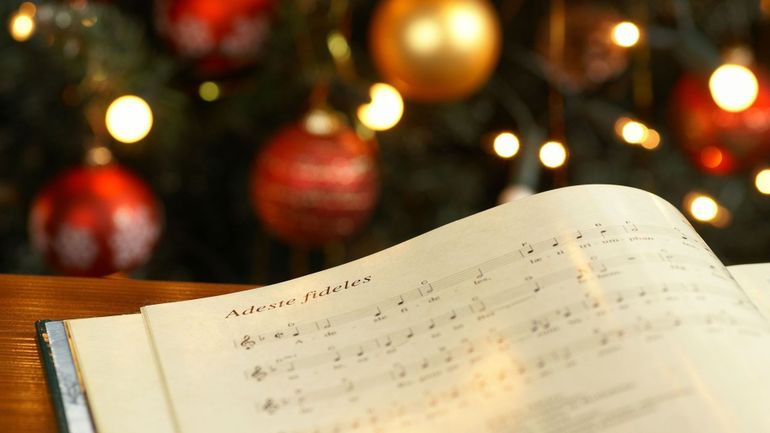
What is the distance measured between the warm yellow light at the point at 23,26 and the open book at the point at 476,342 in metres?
0.65

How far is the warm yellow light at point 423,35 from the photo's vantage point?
97 cm

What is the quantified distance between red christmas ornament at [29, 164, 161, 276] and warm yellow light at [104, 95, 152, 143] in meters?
0.04

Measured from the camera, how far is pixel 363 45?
133cm

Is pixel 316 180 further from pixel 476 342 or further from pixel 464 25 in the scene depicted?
pixel 476 342

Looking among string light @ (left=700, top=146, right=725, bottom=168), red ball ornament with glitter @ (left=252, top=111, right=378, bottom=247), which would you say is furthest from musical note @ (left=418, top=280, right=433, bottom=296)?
string light @ (left=700, top=146, right=725, bottom=168)

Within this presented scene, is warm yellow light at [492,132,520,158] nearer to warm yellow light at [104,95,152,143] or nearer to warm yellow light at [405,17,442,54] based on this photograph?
warm yellow light at [405,17,442,54]

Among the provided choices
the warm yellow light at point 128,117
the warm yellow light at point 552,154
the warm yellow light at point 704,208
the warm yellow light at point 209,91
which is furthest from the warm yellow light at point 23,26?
the warm yellow light at point 704,208

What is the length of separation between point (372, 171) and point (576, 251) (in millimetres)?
668

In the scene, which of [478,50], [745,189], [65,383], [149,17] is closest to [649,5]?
[745,189]

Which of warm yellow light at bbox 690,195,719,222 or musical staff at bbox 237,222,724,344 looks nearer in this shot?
musical staff at bbox 237,222,724,344

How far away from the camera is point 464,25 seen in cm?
97

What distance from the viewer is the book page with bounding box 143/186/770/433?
0.31 metres

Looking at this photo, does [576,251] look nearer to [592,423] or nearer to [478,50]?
[592,423]

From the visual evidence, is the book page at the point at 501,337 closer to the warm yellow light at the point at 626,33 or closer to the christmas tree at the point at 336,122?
the christmas tree at the point at 336,122
